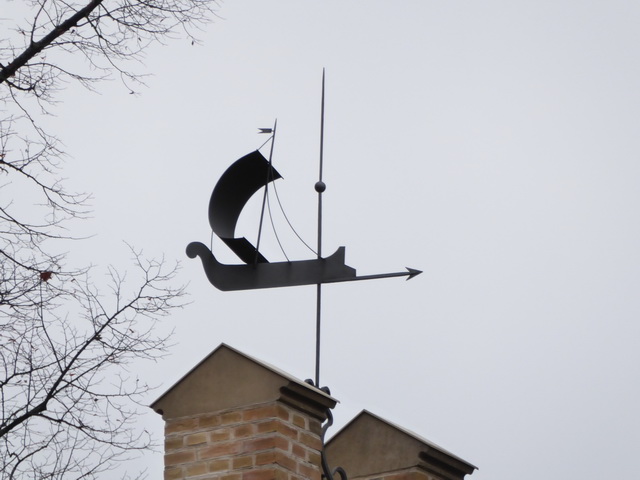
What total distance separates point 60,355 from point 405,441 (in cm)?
253

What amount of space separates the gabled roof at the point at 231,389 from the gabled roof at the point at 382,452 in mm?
536

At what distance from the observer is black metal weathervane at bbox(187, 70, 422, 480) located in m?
4.23

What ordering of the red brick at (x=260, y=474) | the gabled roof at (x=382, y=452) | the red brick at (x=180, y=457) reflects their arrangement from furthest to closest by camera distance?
the gabled roof at (x=382, y=452)
the red brick at (x=180, y=457)
the red brick at (x=260, y=474)

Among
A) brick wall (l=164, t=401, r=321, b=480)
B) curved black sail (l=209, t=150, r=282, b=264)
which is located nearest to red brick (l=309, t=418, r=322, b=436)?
brick wall (l=164, t=401, r=321, b=480)

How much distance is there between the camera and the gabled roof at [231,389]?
12.4 ft

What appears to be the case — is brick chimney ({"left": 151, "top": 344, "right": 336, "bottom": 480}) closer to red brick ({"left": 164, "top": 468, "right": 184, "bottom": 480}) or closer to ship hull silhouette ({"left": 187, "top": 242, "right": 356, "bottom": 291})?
red brick ({"left": 164, "top": 468, "right": 184, "bottom": 480})

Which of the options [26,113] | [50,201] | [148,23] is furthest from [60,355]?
[148,23]

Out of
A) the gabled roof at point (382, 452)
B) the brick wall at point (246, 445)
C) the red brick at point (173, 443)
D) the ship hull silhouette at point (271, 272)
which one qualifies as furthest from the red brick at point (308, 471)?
the ship hull silhouette at point (271, 272)

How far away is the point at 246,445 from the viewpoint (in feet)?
12.3

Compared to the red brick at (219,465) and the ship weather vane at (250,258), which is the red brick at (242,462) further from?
the ship weather vane at (250,258)

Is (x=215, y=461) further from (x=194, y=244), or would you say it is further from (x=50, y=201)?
(x=50, y=201)

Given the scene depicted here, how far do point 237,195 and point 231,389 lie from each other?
0.93 metres

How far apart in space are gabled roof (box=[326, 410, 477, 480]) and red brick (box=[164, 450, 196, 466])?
0.84m

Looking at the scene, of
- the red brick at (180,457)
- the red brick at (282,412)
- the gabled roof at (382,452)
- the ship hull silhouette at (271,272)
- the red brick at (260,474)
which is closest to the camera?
the red brick at (260,474)
